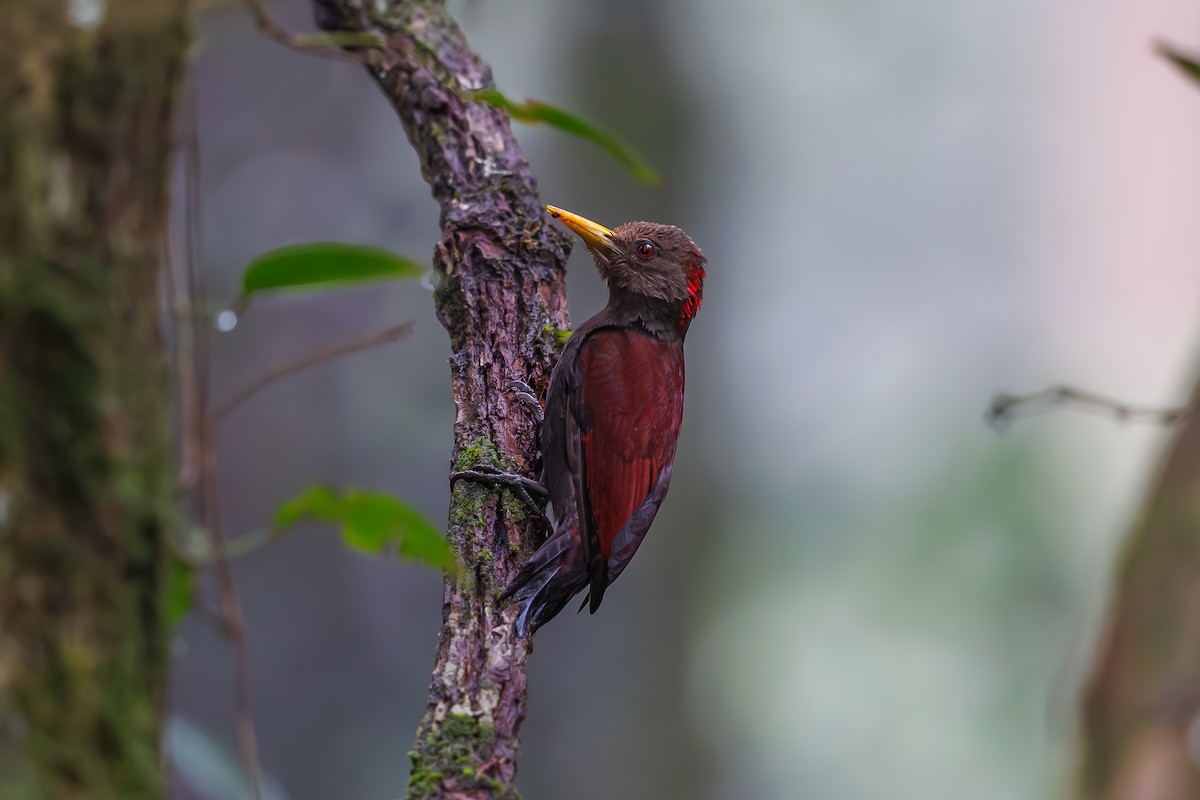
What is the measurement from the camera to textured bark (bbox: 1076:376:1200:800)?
237cm

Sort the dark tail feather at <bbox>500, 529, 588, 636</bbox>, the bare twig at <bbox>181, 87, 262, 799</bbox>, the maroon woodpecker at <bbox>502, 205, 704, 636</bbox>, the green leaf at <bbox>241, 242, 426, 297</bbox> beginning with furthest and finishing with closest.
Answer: the maroon woodpecker at <bbox>502, 205, 704, 636</bbox>
the dark tail feather at <bbox>500, 529, 588, 636</bbox>
the green leaf at <bbox>241, 242, 426, 297</bbox>
the bare twig at <bbox>181, 87, 262, 799</bbox>

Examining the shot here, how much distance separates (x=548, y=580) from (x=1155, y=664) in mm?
1412

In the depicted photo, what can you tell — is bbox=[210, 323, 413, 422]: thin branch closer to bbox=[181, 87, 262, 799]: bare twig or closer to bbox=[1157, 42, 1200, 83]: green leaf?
bbox=[181, 87, 262, 799]: bare twig

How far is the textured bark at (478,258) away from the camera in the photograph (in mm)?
2467

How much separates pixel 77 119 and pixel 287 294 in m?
0.72

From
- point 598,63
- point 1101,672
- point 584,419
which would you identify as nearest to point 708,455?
point 598,63

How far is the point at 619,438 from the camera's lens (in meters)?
3.40

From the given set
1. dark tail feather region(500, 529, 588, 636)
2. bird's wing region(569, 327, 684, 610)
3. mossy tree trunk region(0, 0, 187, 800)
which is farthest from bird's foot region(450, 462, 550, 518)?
mossy tree trunk region(0, 0, 187, 800)

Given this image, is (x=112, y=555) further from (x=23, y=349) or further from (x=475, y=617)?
(x=475, y=617)

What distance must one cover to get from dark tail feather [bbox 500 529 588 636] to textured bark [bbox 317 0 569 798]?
0.04 m

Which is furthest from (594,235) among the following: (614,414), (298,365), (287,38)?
(287,38)

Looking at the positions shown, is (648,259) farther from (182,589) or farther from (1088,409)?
(182,589)

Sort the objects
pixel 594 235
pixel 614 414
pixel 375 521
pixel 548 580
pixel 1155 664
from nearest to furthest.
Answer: pixel 375 521, pixel 1155 664, pixel 548 580, pixel 614 414, pixel 594 235

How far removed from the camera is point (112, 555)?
1.07 metres
